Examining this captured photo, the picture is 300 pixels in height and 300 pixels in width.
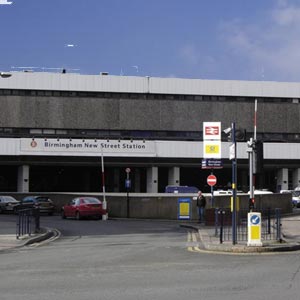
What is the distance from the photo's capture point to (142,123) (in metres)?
65.1

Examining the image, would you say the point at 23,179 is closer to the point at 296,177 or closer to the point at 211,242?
the point at 296,177

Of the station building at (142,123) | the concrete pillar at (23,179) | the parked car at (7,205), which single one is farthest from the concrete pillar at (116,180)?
the parked car at (7,205)

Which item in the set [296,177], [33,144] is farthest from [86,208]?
[296,177]

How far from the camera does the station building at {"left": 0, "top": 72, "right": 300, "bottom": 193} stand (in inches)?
2408

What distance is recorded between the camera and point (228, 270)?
11.9 m

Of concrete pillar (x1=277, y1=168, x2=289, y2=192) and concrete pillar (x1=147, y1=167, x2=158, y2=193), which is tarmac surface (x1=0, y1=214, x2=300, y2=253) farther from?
concrete pillar (x1=277, y1=168, x2=289, y2=192)

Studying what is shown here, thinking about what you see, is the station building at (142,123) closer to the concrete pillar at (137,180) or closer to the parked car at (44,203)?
the concrete pillar at (137,180)

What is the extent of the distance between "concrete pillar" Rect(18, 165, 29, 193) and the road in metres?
40.1

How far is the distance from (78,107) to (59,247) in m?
47.6

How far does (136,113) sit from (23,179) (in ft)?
50.8

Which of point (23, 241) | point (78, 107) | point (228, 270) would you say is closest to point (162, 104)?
point (78, 107)

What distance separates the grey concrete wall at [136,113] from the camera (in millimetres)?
63500

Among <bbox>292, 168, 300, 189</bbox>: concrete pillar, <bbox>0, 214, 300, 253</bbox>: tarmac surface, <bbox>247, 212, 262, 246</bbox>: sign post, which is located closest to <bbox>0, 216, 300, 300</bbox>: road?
<bbox>0, 214, 300, 253</bbox>: tarmac surface

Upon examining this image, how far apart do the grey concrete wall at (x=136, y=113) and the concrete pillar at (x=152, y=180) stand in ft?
20.7
